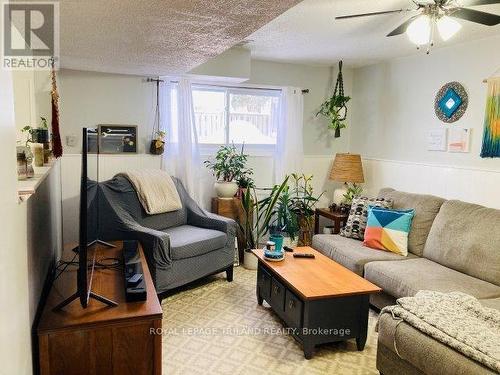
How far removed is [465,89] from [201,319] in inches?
120

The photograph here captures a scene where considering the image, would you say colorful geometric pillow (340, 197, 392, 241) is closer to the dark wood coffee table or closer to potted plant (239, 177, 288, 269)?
potted plant (239, 177, 288, 269)

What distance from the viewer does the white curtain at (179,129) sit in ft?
13.6

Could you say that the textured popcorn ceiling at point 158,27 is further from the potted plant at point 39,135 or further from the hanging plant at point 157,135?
the hanging plant at point 157,135

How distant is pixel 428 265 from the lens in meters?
3.02

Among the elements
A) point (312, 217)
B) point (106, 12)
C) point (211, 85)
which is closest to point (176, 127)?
point (211, 85)

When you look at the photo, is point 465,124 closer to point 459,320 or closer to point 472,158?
point 472,158

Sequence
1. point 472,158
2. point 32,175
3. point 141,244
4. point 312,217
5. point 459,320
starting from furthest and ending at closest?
point 312,217
point 472,158
point 141,244
point 459,320
point 32,175

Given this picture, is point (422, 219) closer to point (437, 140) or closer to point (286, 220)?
point (437, 140)

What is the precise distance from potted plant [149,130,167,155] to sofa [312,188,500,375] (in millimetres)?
1923

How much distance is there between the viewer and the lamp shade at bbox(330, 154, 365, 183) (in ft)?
14.6

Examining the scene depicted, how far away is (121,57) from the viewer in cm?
284

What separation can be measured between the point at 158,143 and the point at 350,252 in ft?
7.37

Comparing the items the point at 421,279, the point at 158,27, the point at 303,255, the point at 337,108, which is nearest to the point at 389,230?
the point at 421,279

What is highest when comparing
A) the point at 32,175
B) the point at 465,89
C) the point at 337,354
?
the point at 465,89
